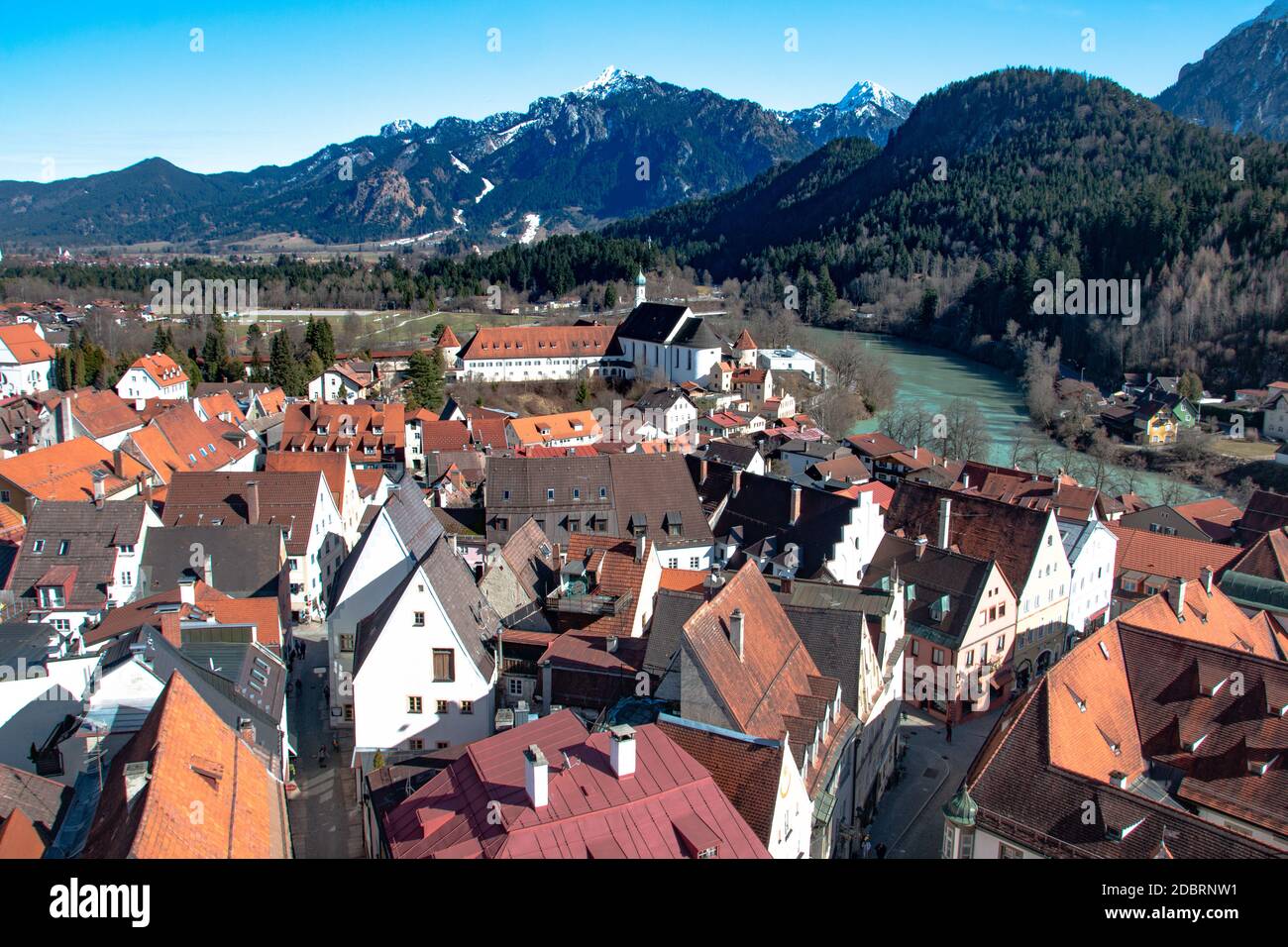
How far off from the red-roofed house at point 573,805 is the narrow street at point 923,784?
7856 millimetres

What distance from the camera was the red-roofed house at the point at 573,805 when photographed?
41.1 feet

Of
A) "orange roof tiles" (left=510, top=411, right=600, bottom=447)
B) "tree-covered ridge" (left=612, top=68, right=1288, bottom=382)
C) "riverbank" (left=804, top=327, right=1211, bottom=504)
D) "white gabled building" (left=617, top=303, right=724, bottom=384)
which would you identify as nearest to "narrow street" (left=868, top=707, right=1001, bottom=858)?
"orange roof tiles" (left=510, top=411, right=600, bottom=447)

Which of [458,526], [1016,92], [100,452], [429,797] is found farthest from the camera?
[1016,92]

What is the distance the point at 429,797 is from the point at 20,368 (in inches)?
3016

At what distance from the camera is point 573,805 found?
42.7 ft

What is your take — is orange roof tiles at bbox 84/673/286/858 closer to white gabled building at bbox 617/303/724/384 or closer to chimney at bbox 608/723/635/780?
chimney at bbox 608/723/635/780

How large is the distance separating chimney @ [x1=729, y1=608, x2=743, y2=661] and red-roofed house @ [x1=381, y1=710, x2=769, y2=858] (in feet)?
11.5

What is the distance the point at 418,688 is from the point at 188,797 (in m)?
9.27

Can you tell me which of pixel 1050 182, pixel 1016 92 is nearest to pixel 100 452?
pixel 1050 182

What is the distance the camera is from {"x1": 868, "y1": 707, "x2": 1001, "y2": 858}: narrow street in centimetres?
2109

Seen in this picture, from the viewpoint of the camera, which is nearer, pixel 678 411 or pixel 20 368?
pixel 678 411
